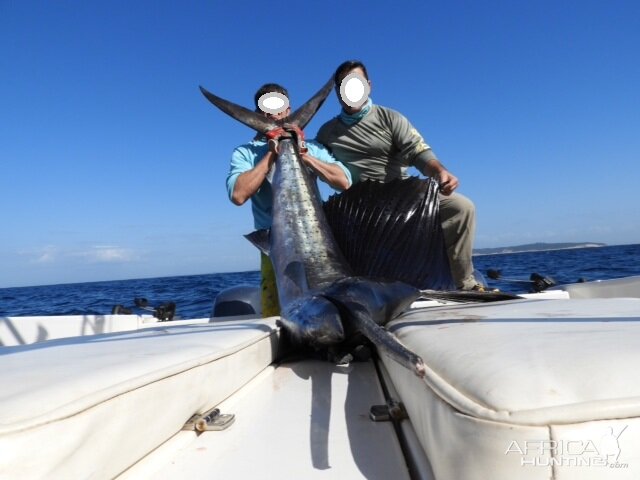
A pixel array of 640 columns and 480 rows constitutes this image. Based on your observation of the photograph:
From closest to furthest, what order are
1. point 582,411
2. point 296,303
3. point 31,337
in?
point 582,411, point 296,303, point 31,337

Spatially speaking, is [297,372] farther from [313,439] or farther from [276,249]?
[276,249]

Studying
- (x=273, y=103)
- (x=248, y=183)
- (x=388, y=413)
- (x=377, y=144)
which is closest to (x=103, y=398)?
(x=388, y=413)

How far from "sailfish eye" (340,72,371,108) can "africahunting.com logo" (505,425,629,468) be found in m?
2.35

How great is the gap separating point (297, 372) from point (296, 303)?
0.85 ft

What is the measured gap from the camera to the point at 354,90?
2699mm

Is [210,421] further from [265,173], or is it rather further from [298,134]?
[298,134]

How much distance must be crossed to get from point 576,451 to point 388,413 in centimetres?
51

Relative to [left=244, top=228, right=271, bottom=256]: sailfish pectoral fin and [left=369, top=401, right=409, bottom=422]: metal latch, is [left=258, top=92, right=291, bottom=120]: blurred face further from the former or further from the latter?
[left=369, top=401, right=409, bottom=422]: metal latch

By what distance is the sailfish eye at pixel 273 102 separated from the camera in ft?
9.38

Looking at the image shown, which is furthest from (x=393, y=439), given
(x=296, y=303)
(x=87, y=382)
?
(x=296, y=303)

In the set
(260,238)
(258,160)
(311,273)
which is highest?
(258,160)

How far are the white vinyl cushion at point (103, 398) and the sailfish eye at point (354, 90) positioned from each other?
6.00 feet

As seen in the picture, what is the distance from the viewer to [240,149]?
2.74 meters

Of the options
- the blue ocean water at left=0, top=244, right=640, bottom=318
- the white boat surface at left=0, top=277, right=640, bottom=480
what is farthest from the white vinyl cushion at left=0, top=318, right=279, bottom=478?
the blue ocean water at left=0, top=244, right=640, bottom=318
